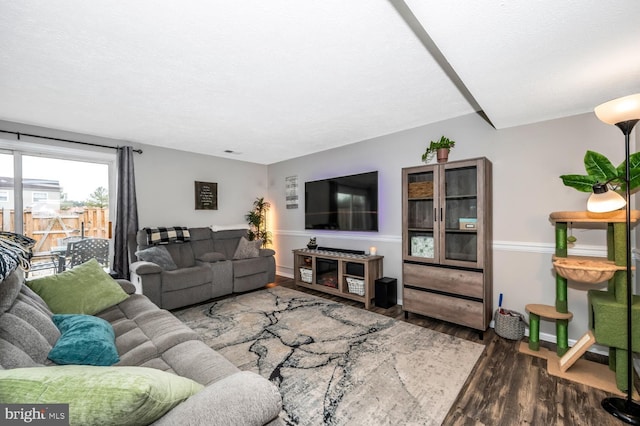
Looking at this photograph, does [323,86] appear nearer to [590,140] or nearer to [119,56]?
[119,56]

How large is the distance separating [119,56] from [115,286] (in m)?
1.80

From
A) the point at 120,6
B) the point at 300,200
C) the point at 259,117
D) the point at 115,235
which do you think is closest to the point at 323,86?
Result: the point at 259,117

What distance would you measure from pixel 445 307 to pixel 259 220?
371 centimetres

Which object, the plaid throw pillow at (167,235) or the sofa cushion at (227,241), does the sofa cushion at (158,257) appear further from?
the sofa cushion at (227,241)

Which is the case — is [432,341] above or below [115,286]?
below

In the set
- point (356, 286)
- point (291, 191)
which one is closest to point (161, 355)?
point (356, 286)

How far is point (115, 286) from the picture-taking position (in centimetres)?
226

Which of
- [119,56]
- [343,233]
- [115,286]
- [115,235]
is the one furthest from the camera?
[343,233]

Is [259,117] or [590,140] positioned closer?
[590,140]

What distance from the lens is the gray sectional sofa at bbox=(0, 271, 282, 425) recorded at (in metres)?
0.85

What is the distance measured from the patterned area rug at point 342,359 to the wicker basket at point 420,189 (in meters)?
1.46

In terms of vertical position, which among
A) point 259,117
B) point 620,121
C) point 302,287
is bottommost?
point 302,287

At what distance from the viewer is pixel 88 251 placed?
3.65m

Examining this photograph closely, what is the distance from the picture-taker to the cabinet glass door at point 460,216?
8.94 feet
